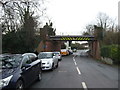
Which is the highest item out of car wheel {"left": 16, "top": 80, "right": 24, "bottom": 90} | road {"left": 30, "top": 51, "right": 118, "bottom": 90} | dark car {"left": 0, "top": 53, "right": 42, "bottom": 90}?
dark car {"left": 0, "top": 53, "right": 42, "bottom": 90}

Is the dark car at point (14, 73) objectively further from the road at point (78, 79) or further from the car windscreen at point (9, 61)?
the road at point (78, 79)

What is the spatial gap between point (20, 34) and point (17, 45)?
6.25ft

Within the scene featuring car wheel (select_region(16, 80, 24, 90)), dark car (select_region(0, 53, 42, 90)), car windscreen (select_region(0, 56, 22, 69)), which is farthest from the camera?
car windscreen (select_region(0, 56, 22, 69))

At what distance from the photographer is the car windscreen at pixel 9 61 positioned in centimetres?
623

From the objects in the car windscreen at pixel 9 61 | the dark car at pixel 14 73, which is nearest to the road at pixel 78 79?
the dark car at pixel 14 73

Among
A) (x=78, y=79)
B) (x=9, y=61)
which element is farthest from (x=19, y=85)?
(x=78, y=79)

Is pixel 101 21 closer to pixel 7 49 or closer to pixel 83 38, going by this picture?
pixel 83 38

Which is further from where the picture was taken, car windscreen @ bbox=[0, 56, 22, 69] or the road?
the road

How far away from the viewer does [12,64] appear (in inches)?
248

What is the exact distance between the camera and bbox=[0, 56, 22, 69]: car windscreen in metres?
6.23

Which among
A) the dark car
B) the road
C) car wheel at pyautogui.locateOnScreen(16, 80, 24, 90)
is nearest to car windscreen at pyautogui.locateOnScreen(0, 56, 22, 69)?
the dark car

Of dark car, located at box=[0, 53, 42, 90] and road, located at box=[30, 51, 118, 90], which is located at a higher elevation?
dark car, located at box=[0, 53, 42, 90]

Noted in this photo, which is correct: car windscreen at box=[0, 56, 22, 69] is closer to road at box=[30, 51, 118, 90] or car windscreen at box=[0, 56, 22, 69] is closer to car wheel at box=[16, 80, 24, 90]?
car wheel at box=[16, 80, 24, 90]

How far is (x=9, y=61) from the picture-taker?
6.60m
